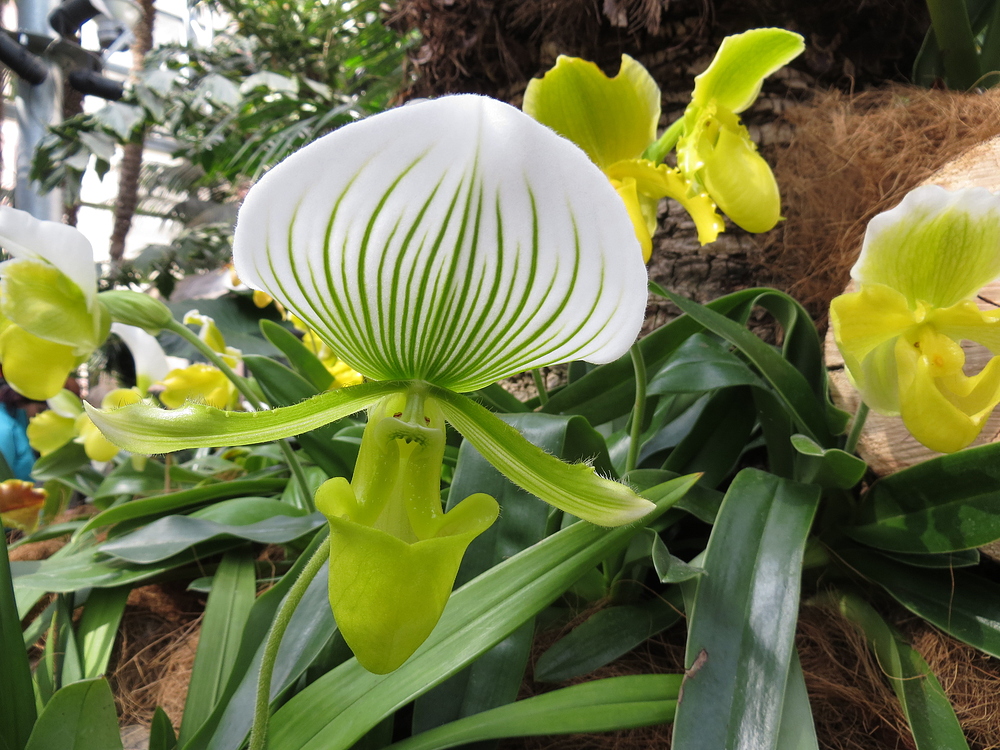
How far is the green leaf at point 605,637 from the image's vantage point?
53 centimetres

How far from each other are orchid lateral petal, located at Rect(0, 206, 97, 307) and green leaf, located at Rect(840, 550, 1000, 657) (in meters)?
0.92

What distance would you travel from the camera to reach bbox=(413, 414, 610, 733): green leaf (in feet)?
1.59

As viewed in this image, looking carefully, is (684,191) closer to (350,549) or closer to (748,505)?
(748,505)

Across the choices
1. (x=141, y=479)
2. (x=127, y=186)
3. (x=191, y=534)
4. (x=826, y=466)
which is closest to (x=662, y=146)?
(x=826, y=466)

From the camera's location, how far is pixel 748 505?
22.1 inches

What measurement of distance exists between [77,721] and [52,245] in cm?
47

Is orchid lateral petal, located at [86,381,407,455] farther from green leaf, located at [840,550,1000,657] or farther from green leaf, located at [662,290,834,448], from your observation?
green leaf, located at [840,550,1000,657]

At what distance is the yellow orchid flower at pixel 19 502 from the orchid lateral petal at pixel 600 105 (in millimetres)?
998

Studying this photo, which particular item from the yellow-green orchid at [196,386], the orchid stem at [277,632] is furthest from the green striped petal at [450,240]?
the yellow-green orchid at [196,386]

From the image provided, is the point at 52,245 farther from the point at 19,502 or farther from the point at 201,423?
the point at 19,502

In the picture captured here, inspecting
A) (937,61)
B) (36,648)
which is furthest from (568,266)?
(937,61)

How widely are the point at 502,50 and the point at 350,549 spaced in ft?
3.61

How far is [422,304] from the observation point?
323 millimetres

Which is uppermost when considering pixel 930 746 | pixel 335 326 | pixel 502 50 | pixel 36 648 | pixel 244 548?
pixel 502 50
